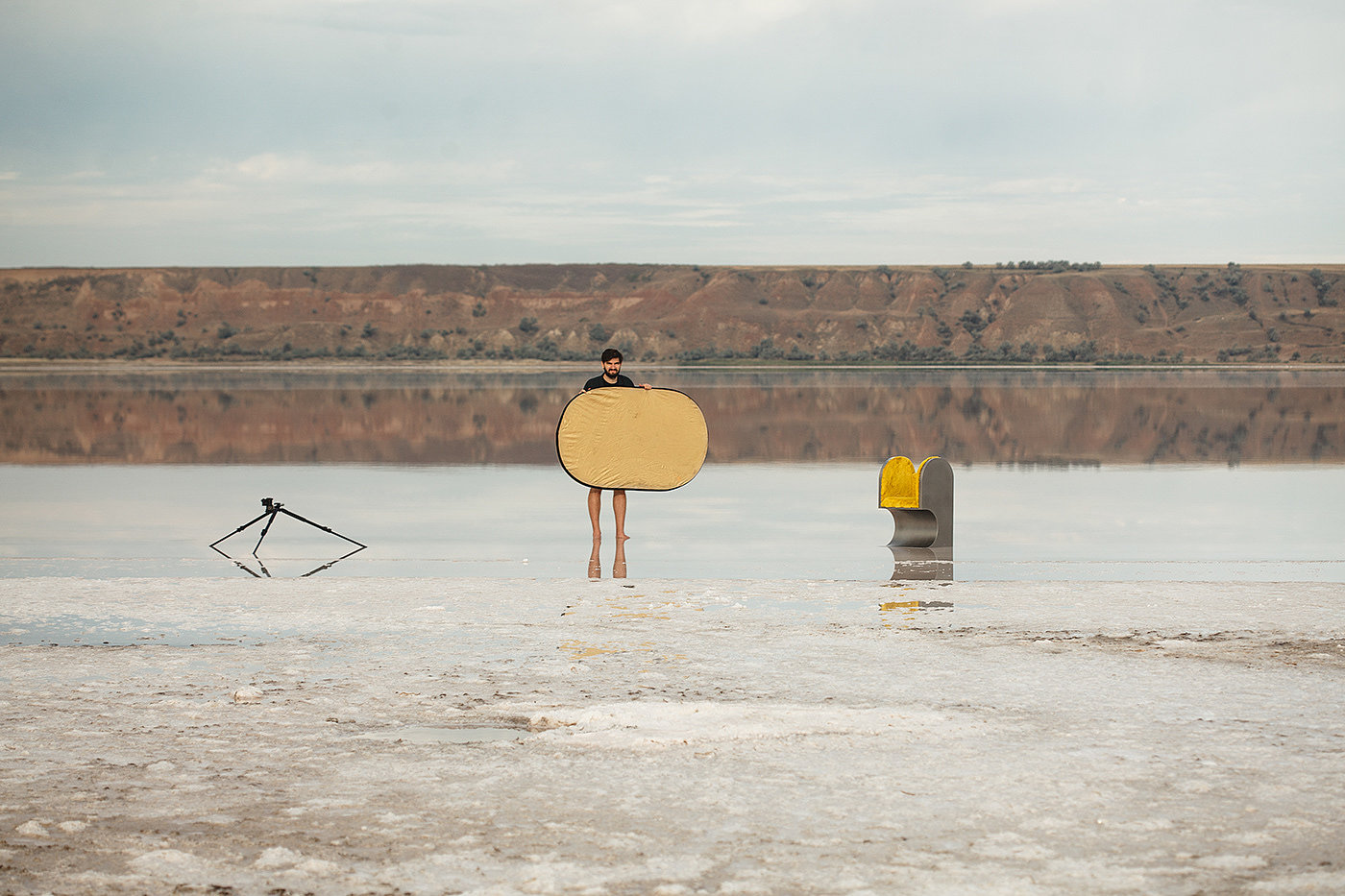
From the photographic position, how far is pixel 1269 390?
51094mm

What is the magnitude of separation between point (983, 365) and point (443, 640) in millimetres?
86416

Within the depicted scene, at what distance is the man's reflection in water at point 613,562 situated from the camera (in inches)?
419

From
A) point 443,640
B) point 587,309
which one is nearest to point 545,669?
point 443,640

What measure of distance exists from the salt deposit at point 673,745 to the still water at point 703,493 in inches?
84.4

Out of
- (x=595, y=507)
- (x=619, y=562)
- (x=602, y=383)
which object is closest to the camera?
(x=619, y=562)

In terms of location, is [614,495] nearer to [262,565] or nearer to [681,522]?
[262,565]

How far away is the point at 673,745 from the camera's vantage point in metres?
5.91

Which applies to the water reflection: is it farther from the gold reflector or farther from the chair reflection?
the chair reflection

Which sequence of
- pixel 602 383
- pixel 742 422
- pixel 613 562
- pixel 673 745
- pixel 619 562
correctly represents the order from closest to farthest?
1. pixel 673 745
2. pixel 619 562
3. pixel 613 562
4. pixel 602 383
5. pixel 742 422

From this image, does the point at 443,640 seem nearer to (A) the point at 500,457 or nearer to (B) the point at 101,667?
(B) the point at 101,667

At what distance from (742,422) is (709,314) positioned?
8712 centimetres

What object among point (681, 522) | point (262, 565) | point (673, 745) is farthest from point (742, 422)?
point (673, 745)

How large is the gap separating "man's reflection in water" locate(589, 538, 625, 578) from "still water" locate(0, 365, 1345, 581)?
8cm

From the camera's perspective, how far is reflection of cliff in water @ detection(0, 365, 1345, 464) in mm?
24391
